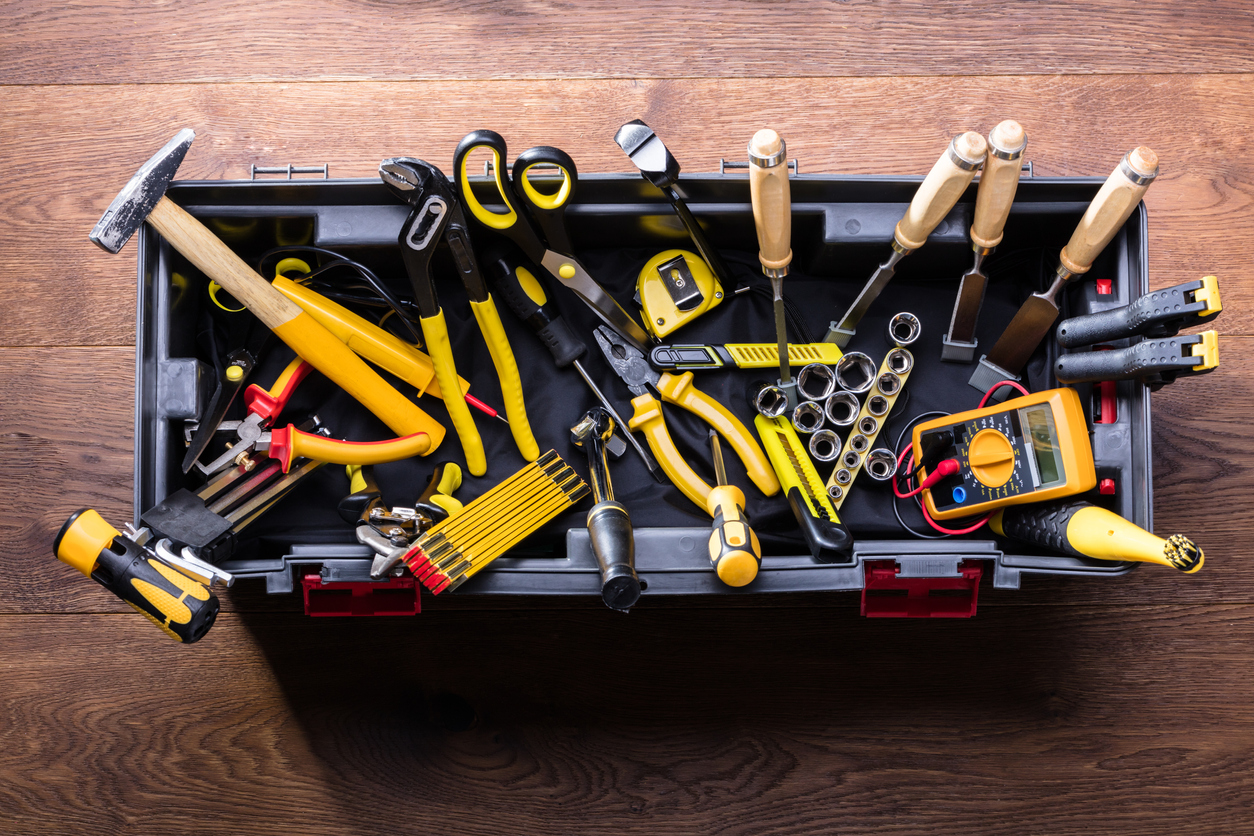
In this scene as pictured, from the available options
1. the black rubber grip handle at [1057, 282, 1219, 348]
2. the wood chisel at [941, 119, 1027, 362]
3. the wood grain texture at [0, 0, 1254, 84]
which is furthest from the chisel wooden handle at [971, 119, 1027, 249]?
the wood grain texture at [0, 0, 1254, 84]

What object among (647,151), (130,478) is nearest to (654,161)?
(647,151)

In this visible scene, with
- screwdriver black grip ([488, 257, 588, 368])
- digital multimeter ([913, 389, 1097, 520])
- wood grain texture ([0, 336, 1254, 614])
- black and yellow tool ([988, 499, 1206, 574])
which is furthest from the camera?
wood grain texture ([0, 336, 1254, 614])

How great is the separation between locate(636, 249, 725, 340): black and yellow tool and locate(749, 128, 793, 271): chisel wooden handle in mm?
104

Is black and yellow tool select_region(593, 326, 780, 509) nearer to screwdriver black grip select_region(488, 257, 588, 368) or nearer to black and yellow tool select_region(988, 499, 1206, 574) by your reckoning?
screwdriver black grip select_region(488, 257, 588, 368)

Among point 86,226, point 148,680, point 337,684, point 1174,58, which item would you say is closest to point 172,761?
point 148,680

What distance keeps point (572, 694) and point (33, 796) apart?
25.4 inches

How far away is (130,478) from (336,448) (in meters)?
0.35

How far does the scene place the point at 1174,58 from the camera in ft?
3.32

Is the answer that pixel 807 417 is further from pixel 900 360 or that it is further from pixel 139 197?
pixel 139 197

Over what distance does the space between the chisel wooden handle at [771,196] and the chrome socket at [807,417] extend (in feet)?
0.48

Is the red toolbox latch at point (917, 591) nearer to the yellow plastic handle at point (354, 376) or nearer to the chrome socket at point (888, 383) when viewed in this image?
the chrome socket at point (888, 383)

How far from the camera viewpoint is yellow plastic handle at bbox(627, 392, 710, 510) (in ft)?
2.73

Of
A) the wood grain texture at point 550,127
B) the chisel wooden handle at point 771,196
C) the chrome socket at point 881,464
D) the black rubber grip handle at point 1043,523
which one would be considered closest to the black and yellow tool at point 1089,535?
the black rubber grip handle at point 1043,523

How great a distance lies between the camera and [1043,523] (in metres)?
0.76
